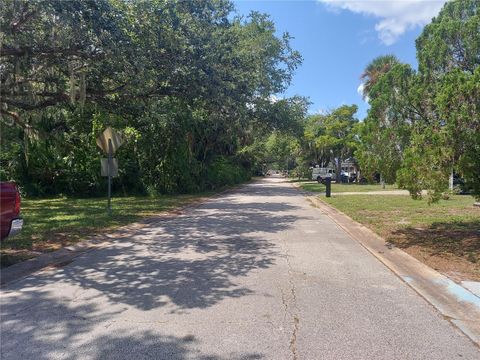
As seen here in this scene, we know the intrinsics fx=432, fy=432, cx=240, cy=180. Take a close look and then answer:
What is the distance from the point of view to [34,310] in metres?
5.16

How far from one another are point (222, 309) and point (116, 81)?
10234 millimetres

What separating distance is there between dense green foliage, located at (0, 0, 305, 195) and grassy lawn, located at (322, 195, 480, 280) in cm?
637

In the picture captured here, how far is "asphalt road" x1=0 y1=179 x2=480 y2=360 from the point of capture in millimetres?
4078

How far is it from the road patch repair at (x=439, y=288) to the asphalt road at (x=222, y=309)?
0.59 ft

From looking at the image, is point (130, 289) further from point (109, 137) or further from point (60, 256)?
point (109, 137)

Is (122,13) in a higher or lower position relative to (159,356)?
higher

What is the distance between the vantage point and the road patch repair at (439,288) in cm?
496

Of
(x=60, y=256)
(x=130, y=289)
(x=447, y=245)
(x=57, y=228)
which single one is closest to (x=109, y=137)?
(x=57, y=228)

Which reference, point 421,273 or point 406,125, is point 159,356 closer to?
point 421,273

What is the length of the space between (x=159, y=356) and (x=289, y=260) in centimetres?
441

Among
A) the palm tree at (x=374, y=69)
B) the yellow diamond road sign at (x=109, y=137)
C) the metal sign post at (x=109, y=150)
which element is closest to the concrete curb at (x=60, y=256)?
the metal sign post at (x=109, y=150)

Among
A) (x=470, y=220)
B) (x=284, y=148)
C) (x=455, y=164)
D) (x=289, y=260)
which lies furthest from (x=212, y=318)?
(x=284, y=148)

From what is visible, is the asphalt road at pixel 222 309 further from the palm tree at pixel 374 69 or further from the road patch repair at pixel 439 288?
the palm tree at pixel 374 69

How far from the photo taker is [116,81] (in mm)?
13523
